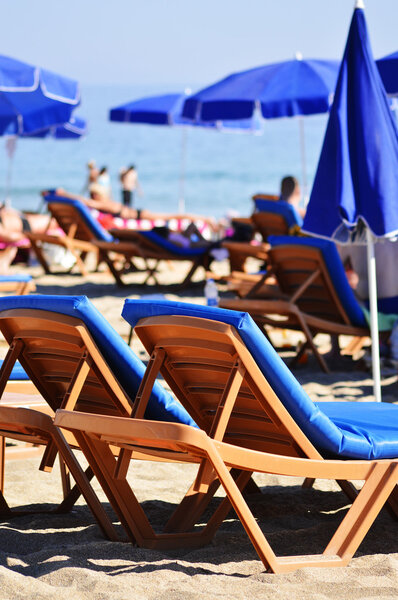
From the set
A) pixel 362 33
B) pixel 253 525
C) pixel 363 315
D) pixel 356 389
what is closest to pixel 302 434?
pixel 253 525

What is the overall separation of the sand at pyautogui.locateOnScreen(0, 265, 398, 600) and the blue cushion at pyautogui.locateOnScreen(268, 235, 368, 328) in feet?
7.16

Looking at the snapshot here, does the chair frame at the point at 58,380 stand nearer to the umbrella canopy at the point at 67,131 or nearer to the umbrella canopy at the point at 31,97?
the umbrella canopy at the point at 31,97

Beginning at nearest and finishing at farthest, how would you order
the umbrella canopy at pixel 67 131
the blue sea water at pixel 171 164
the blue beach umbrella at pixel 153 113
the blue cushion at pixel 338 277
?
1. the blue cushion at pixel 338 277
2. the blue beach umbrella at pixel 153 113
3. the umbrella canopy at pixel 67 131
4. the blue sea water at pixel 171 164

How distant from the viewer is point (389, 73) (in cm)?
703

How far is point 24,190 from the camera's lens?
46750 mm

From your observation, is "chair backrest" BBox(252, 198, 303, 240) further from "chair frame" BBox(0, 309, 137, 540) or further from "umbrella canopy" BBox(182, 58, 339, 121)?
"chair frame" BBox(0, 309, 137, 540)

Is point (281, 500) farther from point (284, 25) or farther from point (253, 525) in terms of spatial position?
point (284, 25)

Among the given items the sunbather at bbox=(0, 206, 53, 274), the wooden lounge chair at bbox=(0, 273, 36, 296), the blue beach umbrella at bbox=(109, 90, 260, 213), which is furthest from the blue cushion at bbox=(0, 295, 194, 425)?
the blue beach umbrella at bbox=(109, 90, 260, 213)

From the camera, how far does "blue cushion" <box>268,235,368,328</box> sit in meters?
5.90

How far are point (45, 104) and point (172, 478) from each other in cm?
775

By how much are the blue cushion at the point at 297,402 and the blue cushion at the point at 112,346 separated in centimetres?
9

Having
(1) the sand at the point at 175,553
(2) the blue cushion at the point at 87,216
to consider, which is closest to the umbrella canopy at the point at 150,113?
(2) the blue cushion at the point at 87,216

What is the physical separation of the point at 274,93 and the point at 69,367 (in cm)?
786

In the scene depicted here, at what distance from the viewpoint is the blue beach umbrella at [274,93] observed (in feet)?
33.9
